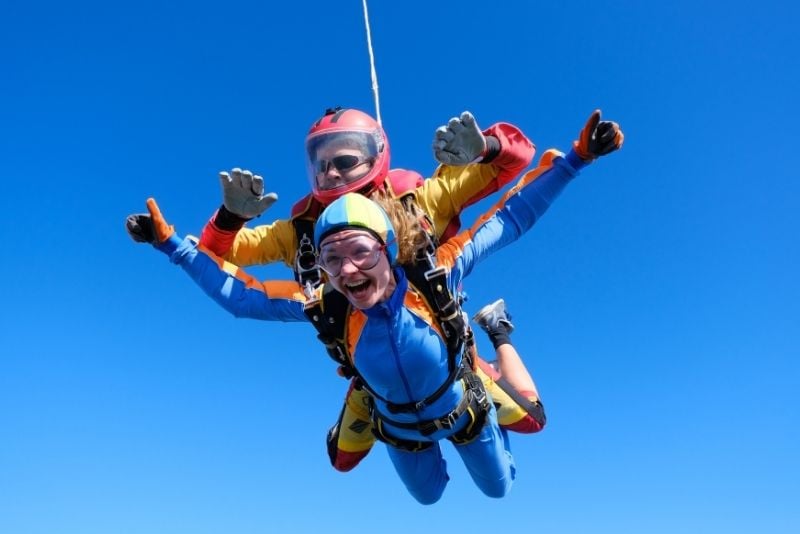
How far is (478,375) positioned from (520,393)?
0.52 meters

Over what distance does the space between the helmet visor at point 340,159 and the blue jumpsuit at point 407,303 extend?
646 mm

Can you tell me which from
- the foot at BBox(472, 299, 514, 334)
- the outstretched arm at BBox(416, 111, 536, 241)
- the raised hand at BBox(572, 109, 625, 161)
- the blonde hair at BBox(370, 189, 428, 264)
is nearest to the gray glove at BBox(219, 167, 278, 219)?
the blonde hair at BBox(370, 189, 428, 264)

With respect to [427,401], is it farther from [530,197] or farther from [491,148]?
[491,148]

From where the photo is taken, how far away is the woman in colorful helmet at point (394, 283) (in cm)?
391

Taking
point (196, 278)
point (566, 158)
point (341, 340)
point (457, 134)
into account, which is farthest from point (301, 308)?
point (566, 158)

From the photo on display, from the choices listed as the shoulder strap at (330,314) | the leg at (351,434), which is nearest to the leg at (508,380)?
the leg at (351,434)

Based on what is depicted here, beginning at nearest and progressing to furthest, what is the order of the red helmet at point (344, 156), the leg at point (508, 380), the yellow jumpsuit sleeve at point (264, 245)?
1. the red helmet at point (344, 156)
2. the yellow jumpsuit sleeve at point (264, 245)
3. the leg at point (508, 380)

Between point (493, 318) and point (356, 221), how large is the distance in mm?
2241

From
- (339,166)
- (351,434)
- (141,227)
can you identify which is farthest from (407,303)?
(141,227)

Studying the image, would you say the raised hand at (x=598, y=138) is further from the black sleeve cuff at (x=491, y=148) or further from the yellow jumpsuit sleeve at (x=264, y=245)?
the yellow jumpsuit sleeve at (x=264, y=245)

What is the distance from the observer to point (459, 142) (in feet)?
13.9

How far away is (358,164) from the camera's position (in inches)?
180

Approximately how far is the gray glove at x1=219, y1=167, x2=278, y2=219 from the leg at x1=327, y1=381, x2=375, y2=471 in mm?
1381

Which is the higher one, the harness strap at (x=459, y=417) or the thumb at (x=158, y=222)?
the thumb at (x=158, y=222)
